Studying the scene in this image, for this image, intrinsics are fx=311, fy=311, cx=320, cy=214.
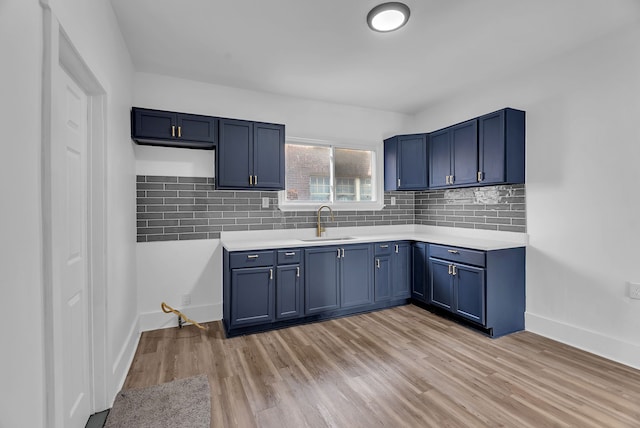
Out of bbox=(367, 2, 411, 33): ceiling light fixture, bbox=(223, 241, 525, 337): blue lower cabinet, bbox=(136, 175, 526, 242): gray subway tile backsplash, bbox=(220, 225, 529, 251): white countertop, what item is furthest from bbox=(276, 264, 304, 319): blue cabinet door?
bbox=(367, 2, 411, 33): ceiling light fixture

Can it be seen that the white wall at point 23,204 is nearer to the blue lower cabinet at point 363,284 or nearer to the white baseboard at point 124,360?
the white baseboard at point 124,360

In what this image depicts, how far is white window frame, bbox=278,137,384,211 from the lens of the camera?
4.02 m

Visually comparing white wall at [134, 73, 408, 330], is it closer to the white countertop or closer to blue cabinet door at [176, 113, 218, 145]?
blue cabinet door at [176, 113, 218, 145]

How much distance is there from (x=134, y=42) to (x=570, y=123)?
4051 millimetres

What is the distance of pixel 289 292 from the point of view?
132 inches

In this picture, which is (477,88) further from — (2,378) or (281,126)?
(2,378)

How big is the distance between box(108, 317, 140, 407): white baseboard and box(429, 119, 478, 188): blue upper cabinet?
12.3 ft

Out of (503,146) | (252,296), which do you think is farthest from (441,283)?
(252,296)

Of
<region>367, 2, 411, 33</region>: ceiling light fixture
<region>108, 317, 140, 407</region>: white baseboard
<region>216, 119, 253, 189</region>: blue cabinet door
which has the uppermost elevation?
<region>367, 2, 411, 33</region>: ceiling light fixture

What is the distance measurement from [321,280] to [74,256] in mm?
2308

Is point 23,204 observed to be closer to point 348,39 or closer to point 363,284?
point 348,39

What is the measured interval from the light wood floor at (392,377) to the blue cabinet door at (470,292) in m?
0.20

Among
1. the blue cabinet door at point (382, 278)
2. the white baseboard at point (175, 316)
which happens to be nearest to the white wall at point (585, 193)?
the blue cabinet door at point (382, 278)

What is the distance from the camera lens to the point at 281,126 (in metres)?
3.65
